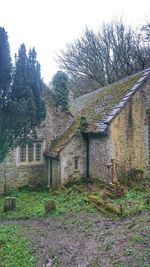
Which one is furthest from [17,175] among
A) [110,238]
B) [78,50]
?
[78,50]

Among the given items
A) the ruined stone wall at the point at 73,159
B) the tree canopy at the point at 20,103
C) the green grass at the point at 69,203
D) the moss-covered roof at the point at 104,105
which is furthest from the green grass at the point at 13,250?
the moss-covered roof at the point at 104,105

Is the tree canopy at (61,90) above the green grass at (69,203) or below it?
above

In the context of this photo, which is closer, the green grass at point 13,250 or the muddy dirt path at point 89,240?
the muddy dirt path at point 89,240

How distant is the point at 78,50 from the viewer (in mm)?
40875

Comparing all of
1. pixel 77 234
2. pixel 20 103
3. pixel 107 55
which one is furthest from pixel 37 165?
pixel 107 55

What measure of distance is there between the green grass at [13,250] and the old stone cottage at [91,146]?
7.00 metres

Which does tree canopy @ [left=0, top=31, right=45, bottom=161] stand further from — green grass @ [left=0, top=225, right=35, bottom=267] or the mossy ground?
green grass @ [left=0, top=225, right=35, bottom=267]

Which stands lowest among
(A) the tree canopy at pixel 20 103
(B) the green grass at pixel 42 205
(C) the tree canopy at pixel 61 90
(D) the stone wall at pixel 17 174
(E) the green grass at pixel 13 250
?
(E) the green grass at pixel 13 250

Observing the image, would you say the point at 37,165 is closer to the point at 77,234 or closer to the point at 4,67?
the point at 4,67

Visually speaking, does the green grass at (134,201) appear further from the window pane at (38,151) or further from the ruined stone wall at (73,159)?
the window pane at (38,151)

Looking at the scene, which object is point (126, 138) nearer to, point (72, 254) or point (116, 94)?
point (116, 94)

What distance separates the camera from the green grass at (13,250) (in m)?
8.59

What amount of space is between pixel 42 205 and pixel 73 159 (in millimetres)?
4686

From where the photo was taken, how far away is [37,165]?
1888cm
